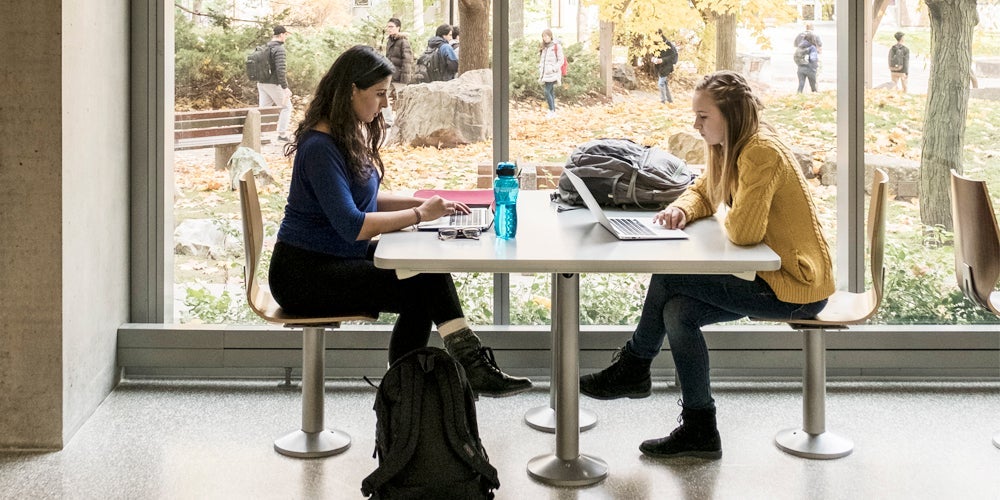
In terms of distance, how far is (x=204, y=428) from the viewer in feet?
13.5

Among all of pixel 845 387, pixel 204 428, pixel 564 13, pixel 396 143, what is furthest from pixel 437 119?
pixel 845 387

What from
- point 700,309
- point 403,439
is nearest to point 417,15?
point 700,309

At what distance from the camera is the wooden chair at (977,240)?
12.3 feet

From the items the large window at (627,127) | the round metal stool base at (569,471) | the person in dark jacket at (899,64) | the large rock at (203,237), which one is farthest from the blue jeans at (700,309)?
the large rock at (203,237)

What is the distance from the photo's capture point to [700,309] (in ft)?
12.1

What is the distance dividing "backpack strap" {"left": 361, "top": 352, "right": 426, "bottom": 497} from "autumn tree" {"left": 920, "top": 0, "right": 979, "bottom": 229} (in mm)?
2647

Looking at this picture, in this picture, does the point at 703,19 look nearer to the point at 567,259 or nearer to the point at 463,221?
the point at 463,221

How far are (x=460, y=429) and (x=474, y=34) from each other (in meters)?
2.06

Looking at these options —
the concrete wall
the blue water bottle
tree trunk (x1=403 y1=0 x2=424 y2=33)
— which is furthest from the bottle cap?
the concrete wall

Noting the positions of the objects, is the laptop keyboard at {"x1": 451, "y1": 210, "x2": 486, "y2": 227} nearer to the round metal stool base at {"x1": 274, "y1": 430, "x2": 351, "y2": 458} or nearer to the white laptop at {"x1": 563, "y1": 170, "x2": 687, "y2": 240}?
the white laptop at {"x1": 563, "y1": 170, "x2": 687, "y2": 240}

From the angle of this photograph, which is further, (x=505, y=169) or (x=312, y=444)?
(x=312, y=444)

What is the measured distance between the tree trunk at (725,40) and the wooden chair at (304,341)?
1.95 metres

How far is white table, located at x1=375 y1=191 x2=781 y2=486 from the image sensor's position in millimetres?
2992

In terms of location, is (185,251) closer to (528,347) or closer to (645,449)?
(528,347)
